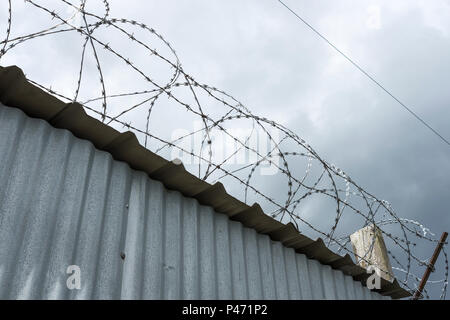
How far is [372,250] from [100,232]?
416 cm

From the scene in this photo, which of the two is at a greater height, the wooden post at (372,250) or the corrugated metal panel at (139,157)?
the wooden post at (372,250)

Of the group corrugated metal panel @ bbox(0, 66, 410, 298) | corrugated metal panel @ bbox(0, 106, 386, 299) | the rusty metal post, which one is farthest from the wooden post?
corrugated metal panel @ bbox(0, 106, 386, 299)

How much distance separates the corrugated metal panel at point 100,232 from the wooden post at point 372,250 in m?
2.26

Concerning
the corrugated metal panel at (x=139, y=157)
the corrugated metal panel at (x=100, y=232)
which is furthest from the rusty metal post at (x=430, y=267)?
the corrugated metal panel at (x=100, y=232)

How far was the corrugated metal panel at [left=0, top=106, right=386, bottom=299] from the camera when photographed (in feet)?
8.00

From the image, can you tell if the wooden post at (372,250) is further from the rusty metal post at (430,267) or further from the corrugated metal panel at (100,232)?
the corrugated metal panel at (100,232)

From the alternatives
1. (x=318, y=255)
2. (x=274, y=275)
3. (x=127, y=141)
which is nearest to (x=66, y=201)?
(x=127, y=141)

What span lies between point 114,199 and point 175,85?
119 centimetres

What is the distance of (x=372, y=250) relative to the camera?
593cm

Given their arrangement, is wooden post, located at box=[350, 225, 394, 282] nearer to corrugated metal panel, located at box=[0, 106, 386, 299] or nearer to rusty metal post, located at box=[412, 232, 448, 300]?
rusty metal post, located at box=[412, 232, 448, 300]

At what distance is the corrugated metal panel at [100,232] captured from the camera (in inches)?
96.0

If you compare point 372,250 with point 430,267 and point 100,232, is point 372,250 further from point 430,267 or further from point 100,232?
point 100,232

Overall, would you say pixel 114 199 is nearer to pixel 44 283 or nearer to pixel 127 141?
pixel 127 141
